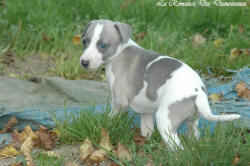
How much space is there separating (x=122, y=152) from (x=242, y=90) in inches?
66.3

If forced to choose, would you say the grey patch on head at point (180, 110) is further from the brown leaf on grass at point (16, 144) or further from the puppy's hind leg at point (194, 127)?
the brown leaf on grass at point (16, 144)

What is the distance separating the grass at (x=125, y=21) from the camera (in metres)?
5.32

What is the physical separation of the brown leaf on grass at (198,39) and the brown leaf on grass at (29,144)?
3001 mm

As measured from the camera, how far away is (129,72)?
10.6 feet

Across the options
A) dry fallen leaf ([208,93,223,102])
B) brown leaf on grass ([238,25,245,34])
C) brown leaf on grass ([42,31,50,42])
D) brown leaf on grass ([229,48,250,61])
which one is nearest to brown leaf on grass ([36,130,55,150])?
dry fallen leaf ([208,93,223,102])

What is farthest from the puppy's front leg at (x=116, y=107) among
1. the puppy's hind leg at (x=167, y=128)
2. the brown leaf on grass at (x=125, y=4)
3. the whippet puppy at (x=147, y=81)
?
the brown leaf on grass at (x=125, y=4)

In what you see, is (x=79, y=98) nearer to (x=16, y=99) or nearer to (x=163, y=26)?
(x=16, y=99)

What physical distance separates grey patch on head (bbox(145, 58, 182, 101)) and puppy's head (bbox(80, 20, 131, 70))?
364 mm

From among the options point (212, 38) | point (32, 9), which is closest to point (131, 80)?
point (212, 38)

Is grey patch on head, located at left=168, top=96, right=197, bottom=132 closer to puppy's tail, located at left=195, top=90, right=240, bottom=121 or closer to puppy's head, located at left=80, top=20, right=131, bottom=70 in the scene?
puppy's tail, located at left=195, top=90, right=240, bottom=121

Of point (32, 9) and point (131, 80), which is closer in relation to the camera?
point (131, 80)

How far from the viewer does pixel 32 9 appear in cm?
620

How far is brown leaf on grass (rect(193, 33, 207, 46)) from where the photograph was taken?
5.61 meters

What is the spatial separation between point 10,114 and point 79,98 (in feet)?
2.68
